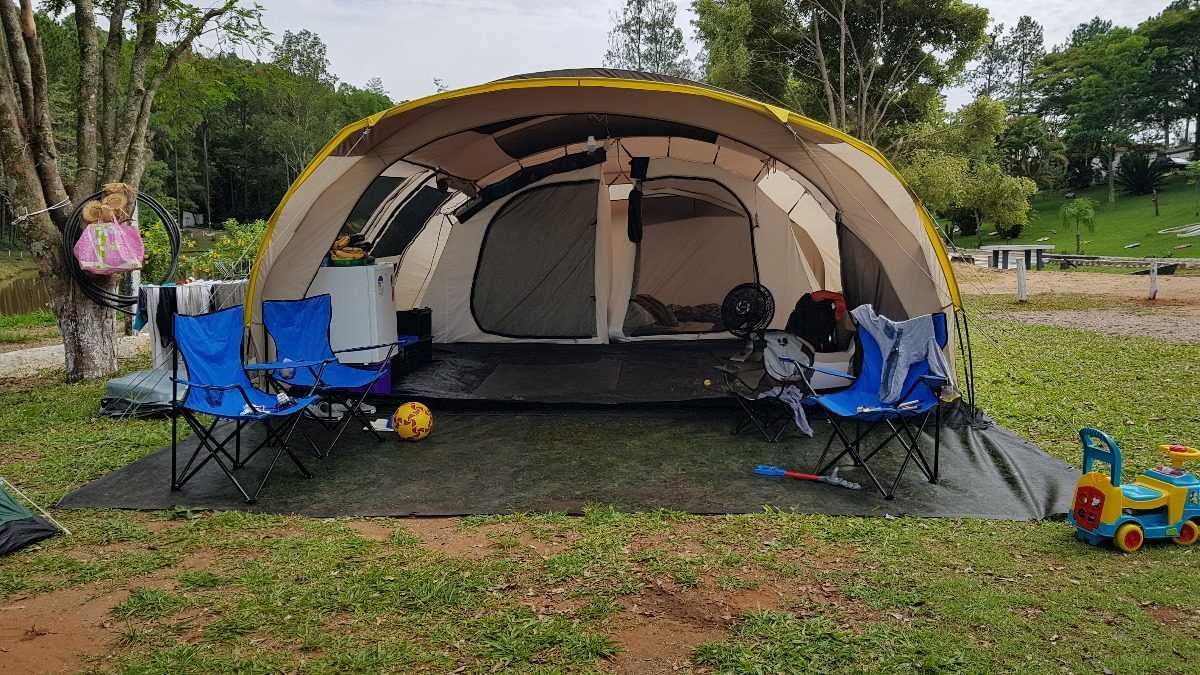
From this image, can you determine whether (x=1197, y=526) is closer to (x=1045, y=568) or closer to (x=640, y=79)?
(x=1045, y=568)

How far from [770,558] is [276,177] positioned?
39.1 m

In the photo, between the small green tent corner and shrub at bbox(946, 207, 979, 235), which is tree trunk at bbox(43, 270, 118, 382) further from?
shrub at bbox(946, 207, 979, 235)

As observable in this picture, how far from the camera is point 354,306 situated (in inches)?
217

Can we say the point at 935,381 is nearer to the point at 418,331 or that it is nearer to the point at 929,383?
the point at 929,383

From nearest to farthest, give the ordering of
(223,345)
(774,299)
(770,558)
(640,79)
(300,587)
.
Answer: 1. (300,587)
2. (770,558)
3. (223,345)
4. (640,79)
5. (774,299)

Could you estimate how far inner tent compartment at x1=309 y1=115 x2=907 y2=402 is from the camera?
664cm

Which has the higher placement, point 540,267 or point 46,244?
point 46,244

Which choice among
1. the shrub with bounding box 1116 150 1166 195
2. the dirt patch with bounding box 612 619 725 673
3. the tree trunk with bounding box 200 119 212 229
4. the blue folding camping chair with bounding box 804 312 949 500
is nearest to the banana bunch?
the blue folding camping chair with bounding box 804 312 949 500

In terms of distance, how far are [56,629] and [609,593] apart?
167cm

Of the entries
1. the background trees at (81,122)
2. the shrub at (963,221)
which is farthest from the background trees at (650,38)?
the background trees at (81,122)

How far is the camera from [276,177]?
37.8m

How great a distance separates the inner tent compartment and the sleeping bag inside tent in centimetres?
1

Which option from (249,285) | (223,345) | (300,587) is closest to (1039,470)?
(300,587)

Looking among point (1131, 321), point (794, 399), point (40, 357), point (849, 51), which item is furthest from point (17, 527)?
point (849, 51)
